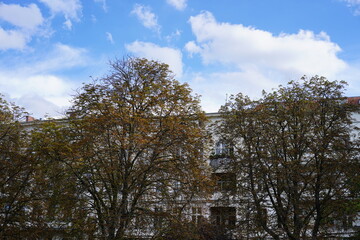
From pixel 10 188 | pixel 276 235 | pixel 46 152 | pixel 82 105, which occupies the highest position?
pixel 82 105

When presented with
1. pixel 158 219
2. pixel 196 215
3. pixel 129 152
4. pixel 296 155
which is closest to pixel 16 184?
pixel 129 152

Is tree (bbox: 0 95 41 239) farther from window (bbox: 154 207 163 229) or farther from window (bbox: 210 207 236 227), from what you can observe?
window (bbox: 210 207 236 227)

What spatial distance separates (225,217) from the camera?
1018 inches

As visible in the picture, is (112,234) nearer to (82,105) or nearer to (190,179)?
(190,179)

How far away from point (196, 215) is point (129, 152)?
5.29 metres

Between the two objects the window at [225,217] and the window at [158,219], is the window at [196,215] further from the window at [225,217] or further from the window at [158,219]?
the window at [158,219]

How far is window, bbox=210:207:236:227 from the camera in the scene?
2594 centimetres

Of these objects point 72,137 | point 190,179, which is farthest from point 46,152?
point 190,179

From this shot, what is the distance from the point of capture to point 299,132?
973 inches

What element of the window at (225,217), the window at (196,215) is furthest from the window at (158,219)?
the window at (225,217)

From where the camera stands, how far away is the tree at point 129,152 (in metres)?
22.0

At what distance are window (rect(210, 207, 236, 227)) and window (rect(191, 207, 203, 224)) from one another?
179 centimetres

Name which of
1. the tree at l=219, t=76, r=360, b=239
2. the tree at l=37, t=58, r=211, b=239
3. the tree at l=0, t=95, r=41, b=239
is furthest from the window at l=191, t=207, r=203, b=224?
the tree at l=0, t=95, r=41, b=239

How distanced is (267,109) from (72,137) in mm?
11646
